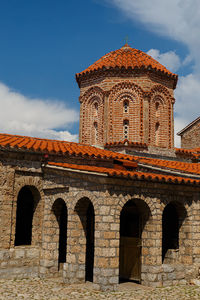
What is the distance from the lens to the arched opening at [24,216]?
33.9ft

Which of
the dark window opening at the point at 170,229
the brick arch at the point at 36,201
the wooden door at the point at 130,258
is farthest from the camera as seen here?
the dark window opening at the point at 170,229

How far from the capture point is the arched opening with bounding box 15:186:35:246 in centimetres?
1033

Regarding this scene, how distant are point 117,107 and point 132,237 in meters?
6.89

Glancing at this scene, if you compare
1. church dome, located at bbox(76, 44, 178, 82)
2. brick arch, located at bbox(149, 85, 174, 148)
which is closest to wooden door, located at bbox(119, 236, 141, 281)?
brick arch, located at bbox(149, 85, 174, 148)

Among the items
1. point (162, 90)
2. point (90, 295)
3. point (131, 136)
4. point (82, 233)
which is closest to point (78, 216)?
point (82, 233)

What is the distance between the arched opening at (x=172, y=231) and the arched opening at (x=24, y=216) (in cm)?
419

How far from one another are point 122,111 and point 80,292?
8.86m

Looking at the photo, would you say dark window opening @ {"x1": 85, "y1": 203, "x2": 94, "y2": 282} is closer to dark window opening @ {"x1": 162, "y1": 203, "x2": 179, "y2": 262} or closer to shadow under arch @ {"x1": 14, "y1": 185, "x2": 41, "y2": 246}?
shadow under arch @ {"x1": 14, "y1": 185, "x2": 41, "y2": 246}

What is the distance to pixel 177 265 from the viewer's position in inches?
347

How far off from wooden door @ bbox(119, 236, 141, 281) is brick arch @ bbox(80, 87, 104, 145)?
619cm

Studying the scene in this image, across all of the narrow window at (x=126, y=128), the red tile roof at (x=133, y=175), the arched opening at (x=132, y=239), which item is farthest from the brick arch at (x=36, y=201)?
the narrow window at (x=126, y=128)

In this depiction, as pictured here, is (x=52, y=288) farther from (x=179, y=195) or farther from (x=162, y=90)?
(x=162, y=90)

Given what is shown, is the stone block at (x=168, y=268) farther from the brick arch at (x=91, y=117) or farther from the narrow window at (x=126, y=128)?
the brick arch at (x=91, y=117)

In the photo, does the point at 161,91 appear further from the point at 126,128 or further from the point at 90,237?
the point at 90,237
